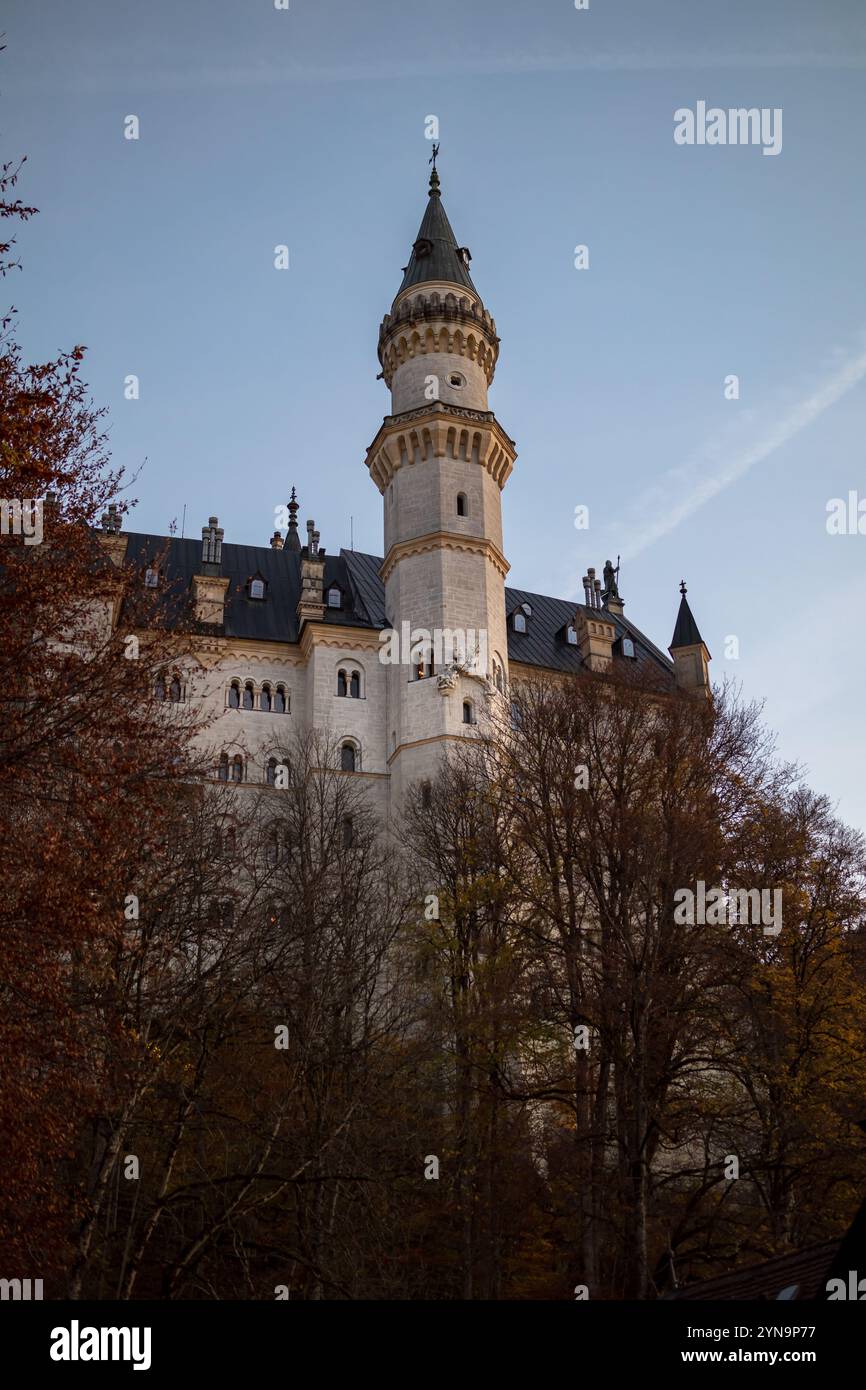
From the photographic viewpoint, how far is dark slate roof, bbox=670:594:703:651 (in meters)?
69.6

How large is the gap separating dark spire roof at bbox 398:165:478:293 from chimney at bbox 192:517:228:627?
551 inches

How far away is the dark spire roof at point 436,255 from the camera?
2391 inches

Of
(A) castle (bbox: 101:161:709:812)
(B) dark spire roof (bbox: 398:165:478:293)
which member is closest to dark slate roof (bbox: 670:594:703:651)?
(A) castle (bbox: 101:161:709:812)

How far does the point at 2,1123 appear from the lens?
50.4 feet

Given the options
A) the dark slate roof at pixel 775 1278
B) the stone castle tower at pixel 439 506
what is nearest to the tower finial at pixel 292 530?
the stone castle tower at pixel 439 506

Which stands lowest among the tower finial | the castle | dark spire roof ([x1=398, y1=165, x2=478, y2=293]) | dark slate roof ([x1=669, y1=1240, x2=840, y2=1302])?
dark slate roof ([x1=669, y1=1240, x2=840, y2=1302])

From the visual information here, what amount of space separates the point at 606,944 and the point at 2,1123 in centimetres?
1657

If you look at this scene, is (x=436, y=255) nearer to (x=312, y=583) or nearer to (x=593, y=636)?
(x=312, y=583)

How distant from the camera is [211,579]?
191 ft

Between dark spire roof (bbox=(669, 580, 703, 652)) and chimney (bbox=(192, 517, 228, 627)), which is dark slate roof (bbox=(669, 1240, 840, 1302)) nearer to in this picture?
chimney (bbox=(192, 517, 228, 627))
